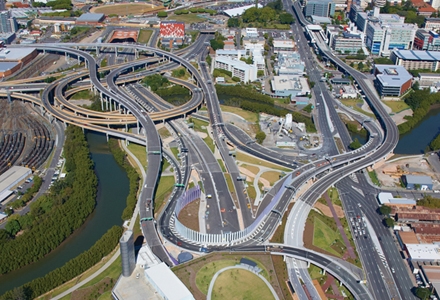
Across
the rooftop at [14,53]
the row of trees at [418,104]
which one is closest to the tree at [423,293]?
the row of trees at [418,104]

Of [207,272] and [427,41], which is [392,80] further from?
[207,272]

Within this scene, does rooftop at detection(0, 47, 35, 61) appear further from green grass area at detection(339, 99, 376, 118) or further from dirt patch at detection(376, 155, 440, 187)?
dirt patch at detection(376, 155, 440, 187)

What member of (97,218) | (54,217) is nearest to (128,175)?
(97,218)

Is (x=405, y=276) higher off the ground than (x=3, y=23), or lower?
lower

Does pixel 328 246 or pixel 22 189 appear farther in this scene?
pixel 22 189

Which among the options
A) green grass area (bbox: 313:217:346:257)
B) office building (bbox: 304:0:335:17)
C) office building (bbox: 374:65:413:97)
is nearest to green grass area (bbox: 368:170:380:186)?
green grass area (bbox: 313:217:346:257)

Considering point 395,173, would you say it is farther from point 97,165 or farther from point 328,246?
point 97,165

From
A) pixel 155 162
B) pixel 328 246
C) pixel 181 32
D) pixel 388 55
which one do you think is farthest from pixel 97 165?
pixel 388 55
